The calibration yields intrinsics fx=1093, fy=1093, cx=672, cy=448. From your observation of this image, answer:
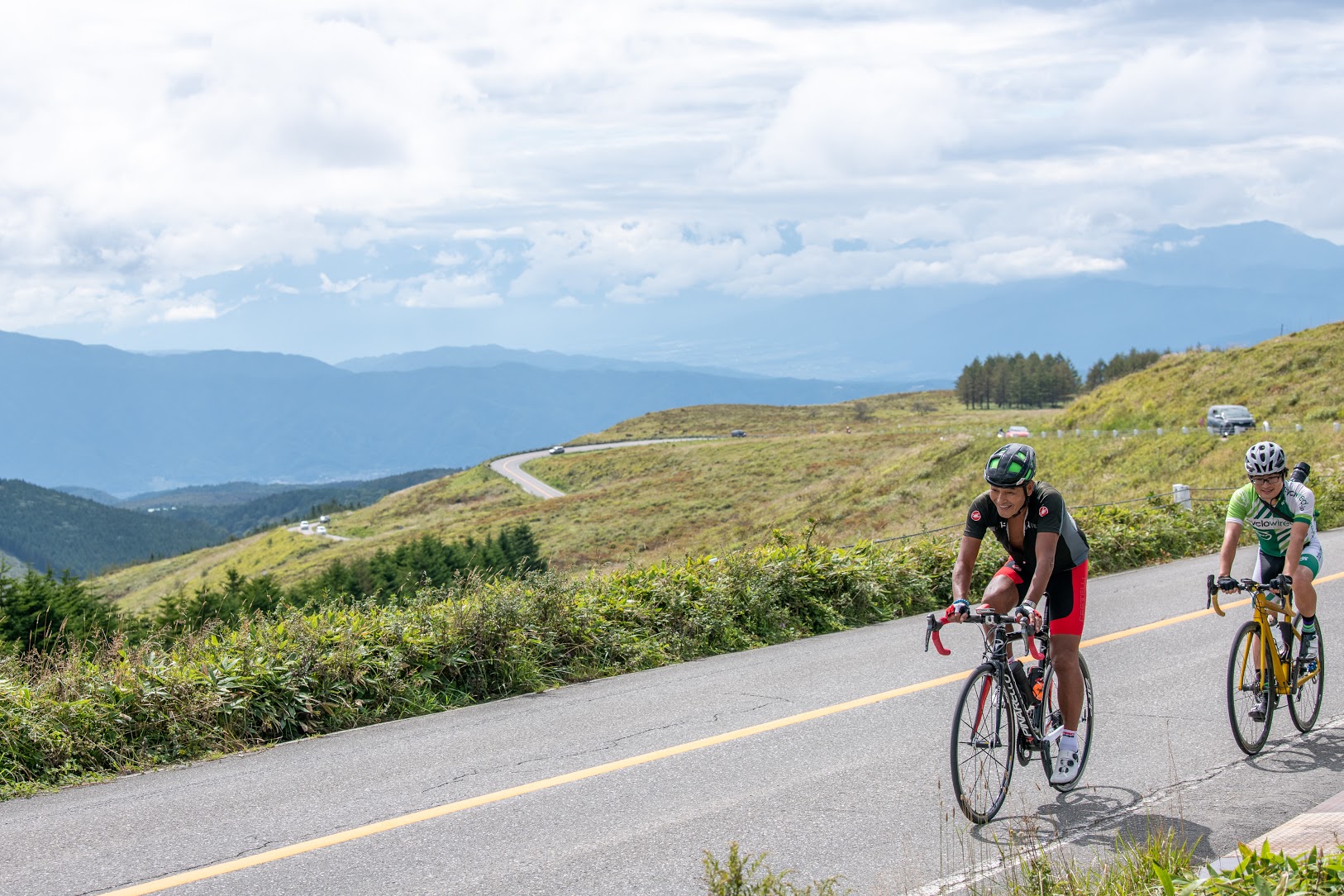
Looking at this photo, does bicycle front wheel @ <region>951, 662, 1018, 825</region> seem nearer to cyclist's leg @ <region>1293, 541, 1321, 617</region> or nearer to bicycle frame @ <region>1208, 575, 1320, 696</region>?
bicycle frame @ <region>1208, 575, 1320, 696</region>

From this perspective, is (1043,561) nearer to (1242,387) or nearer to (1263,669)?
(1263,669)

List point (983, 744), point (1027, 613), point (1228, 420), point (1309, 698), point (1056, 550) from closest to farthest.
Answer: point (1027, 613), point (983, 744), point (1056, 550), point (1309, 698), point (1228, 420)

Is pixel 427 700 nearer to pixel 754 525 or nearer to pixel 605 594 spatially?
pixel 605 594

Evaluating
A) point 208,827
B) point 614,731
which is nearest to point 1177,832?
point 614,731

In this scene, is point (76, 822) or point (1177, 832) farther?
point (76, 822)

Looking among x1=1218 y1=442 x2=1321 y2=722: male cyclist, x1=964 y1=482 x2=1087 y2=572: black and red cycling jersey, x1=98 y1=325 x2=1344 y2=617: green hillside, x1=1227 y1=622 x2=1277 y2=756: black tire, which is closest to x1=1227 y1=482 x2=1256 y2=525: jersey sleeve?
x1=1218 y1=442 x2=1321 y2=722: male cyclist

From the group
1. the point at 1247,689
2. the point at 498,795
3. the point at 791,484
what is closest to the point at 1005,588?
the point at 1247,689

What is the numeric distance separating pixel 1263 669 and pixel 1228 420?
138 feet

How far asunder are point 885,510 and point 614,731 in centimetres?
4503

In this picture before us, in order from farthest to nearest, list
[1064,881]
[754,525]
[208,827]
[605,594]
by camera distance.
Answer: [754,525] < [605,594] < [208,827] < [1064,881]

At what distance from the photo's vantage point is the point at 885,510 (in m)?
51.3

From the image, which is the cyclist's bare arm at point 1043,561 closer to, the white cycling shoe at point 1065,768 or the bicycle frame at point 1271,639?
the white cycling shoe at point 1065,768

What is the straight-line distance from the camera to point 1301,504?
275 inches

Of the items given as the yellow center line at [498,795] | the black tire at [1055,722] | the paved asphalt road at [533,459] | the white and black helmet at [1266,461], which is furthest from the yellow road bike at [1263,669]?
the paved asphalt road at [533,459]
